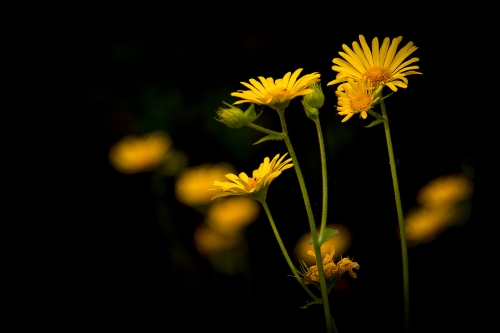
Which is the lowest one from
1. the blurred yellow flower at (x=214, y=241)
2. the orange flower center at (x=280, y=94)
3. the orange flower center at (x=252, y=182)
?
the blurred yellow flower at (x=214, y=241)

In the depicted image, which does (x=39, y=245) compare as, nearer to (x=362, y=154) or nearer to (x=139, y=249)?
(x=139, y=249)

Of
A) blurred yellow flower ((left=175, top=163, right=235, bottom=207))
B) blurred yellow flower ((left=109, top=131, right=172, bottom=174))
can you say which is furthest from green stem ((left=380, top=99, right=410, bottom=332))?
blurred yellow flower ((left=109, top=131, right=172, bottom=174))

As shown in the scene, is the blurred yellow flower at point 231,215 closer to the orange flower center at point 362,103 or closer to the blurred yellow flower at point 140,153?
the blurred yellow flower at point 140,153

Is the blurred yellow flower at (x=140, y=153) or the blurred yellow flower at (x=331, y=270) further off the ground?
the blurred yellow flower at (x=140, y=153)

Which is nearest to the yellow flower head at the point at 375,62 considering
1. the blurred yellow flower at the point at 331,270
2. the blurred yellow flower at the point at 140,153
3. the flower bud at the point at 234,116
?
the flower bud at the point at 234,116

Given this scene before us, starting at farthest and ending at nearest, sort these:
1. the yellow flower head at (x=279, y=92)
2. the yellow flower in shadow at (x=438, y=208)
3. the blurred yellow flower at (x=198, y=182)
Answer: the blurred yellow flower at (x=198, y=182) → the yellow flower in shadow at (x=438, y=208) → the yellow flower head at (x=279, y=92)

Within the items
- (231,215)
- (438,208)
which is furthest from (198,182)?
(438,208)

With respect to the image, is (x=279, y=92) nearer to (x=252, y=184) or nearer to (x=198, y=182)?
(x=252, y=184)
